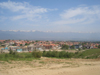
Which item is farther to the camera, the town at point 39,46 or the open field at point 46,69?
the town at point 39,46

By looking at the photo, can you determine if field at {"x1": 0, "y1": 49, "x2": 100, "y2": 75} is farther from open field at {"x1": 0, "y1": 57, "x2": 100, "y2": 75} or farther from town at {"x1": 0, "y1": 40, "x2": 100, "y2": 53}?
town at {"x1": 0, "y1": 40, "x2": 100, "y2": 53}

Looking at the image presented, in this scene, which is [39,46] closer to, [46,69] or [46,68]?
[46,68]

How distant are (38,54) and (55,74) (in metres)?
12.2

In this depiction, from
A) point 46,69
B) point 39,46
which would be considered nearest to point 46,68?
point 46,69

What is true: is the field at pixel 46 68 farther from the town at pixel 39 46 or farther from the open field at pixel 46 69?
the town at pixel 39 46

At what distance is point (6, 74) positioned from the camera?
6.20 m

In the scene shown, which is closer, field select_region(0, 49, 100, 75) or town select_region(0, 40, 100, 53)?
field select_region(0, 49, 100, 75)

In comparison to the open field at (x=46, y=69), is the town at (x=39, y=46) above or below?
below

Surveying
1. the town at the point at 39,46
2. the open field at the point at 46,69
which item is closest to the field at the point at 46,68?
the open field at the point at 46,69

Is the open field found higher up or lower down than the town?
higher up

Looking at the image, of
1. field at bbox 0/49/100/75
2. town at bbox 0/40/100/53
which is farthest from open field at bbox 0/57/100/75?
town at bbox 0/40/100/53

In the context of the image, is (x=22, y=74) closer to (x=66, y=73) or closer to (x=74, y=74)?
(x=66, y=73)

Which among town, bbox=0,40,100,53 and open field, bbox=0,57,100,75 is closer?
open field, bbox=0,57,100,75

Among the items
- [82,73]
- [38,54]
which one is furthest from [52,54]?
[82,73]
